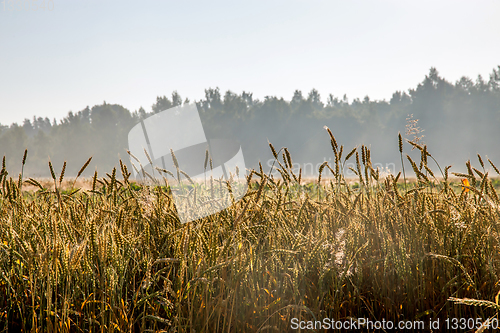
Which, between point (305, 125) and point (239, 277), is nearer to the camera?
point (239, 277)

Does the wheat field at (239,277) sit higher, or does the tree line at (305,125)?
the tree line at (305,125)

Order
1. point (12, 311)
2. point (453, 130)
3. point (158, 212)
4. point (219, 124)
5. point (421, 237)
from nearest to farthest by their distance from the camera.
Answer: point (12, 311) → point (421, 237) → point (158, 212) → point (453, 130) → point (219, 124)

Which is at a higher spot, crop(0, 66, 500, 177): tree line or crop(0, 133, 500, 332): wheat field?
crop(0, 66, 500, 177): tree line

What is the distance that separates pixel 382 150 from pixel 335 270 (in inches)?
2540

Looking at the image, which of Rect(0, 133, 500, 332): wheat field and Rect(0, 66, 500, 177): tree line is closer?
Rect(0, 133, 500, 332): wheat field

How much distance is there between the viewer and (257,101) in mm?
64812

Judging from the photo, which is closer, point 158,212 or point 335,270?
point 335,270

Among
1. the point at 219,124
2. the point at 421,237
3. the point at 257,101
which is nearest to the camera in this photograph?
the point at 421,237

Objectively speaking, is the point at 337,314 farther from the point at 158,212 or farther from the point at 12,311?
the point at 12,311

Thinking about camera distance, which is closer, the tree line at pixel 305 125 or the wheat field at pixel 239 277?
the wheat field at pixel 239 277

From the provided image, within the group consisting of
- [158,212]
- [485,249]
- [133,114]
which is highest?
[133,114]

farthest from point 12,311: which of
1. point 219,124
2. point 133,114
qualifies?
point 133,114

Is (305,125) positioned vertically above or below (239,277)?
Result: above

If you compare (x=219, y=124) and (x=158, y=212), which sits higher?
(x=219, y=124)
